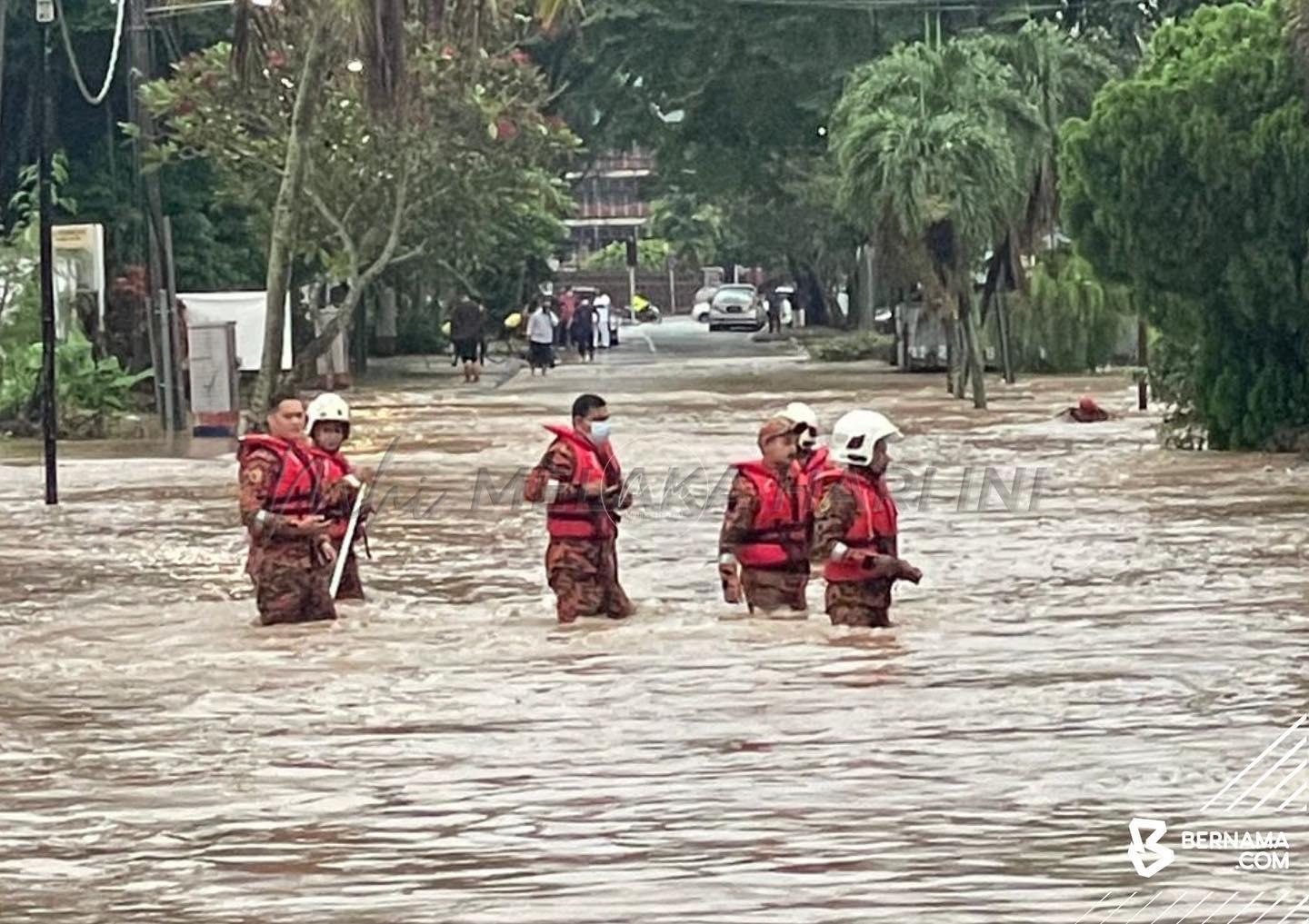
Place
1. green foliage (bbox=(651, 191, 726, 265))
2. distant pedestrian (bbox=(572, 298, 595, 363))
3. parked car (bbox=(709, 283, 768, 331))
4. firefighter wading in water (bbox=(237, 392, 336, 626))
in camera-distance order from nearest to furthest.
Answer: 1. firefighter wading in water (bbox=(237, 392, 336, 626))
2. distant pedestrian (bbox=(572, 298, 595, 363))
3. parked car (bbox=(709, 283, 768, 331))
4. green foliage (bbox=(651, 191, 726, 265))

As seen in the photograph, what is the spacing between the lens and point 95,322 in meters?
39.2

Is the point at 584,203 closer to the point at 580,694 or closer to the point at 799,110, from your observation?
the point at 799,110

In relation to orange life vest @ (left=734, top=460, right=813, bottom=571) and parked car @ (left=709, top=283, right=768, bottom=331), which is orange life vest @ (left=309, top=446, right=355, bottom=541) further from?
parked car @ (left=709, top=283, right=768, bottom=331)

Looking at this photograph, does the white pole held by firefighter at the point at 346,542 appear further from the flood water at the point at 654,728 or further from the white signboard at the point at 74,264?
the white signboard at the point at 74,264

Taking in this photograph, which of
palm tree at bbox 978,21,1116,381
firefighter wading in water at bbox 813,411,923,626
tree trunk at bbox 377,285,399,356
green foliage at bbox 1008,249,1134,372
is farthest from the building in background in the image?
firefighter wading in water at bbox 813,411,923,626

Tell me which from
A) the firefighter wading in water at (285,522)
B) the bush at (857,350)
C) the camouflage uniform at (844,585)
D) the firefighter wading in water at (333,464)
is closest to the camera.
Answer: the camouflage uniform at (844,585)

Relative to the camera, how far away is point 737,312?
92875 millimetres

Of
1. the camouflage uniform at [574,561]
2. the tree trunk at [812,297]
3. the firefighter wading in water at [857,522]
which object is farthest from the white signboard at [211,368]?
the tree trunk at [812,297]

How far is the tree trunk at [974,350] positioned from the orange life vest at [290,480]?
77.7ft

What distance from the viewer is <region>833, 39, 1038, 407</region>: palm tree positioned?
3975 centimetres

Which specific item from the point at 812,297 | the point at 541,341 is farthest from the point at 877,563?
the point at 812,297

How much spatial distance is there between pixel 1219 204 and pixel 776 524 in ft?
45.7

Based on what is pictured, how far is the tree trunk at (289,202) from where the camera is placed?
32.2 m

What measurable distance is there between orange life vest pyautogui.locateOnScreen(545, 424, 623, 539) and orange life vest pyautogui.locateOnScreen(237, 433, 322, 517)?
1.32 meters
